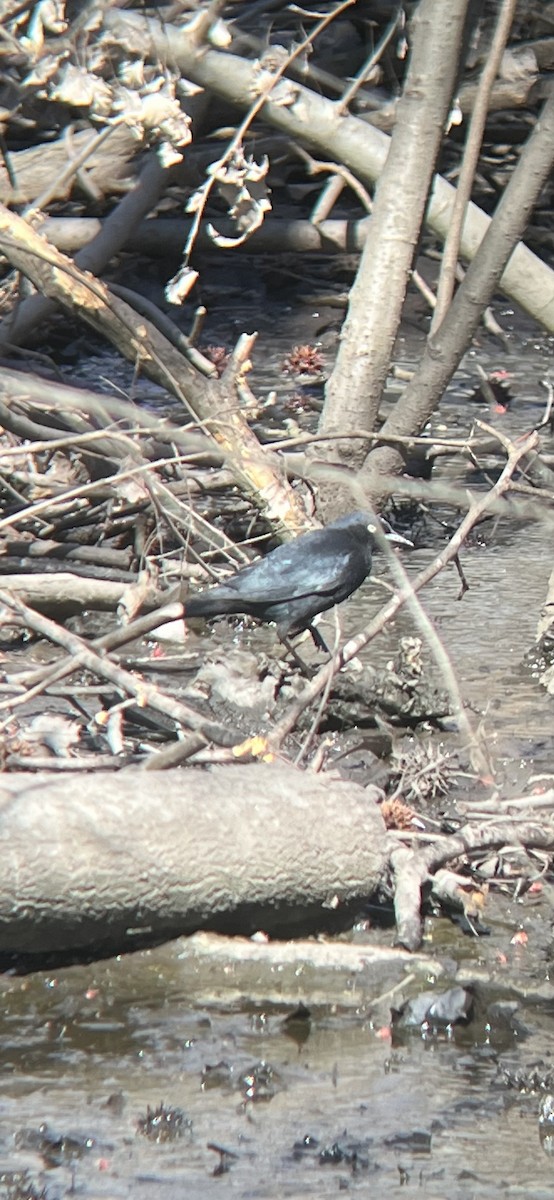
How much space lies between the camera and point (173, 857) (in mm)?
3025

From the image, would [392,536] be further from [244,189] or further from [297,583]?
[244,189]

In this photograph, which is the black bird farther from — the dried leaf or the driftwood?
the dried leaf

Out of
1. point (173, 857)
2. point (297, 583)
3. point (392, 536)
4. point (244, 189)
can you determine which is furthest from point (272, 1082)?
point (244, 189)

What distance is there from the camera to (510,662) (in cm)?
471

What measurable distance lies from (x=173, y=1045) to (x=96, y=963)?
37cm

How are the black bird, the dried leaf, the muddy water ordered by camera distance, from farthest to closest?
the dried leaf → the black bird → the muddy water

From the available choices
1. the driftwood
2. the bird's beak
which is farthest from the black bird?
the driftwood

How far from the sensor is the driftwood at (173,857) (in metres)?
2.95

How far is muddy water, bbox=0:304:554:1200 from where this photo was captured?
237 centimetres

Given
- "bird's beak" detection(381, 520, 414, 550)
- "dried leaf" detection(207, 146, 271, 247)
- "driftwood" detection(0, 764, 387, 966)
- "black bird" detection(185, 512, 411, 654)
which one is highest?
"dried leaf" detection(207, 146, 271, 247)

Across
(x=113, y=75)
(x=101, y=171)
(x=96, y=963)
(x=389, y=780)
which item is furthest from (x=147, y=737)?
(x=101, y=171)

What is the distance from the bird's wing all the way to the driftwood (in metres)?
0.94

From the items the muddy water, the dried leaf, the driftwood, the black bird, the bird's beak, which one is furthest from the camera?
the dried leaf

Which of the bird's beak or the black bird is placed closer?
the black bird
